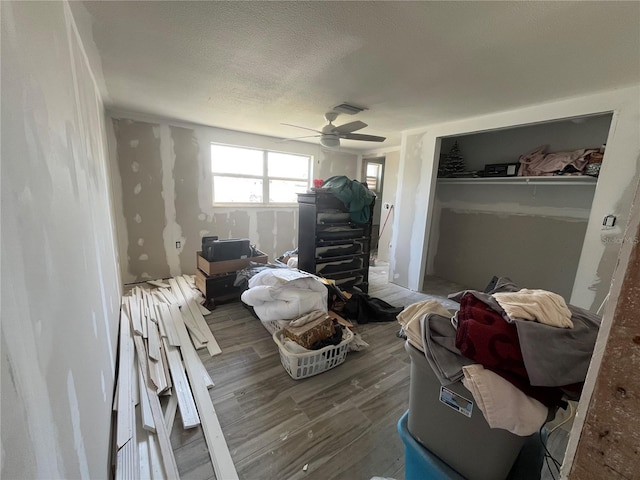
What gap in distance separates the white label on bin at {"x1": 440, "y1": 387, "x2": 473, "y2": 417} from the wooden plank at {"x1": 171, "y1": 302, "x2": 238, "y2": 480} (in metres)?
1.15

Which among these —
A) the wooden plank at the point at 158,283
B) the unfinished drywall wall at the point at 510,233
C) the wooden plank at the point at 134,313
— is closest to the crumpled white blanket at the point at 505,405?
the wooden plank at the point at 134,313

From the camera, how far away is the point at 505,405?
0.63 metres

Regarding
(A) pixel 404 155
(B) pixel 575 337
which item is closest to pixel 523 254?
(A) pixel 404 155

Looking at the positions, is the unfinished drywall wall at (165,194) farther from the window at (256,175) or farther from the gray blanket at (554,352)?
the gray blanket at (554,352)

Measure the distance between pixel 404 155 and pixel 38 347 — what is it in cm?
413

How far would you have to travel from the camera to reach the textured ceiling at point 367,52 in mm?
1353

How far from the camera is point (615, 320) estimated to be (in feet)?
1.31

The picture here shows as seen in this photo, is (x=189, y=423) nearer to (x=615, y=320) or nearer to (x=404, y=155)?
(x=615, y=320)

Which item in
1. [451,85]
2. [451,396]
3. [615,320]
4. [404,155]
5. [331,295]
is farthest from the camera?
[404,155]

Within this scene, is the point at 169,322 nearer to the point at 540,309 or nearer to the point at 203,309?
the point at 203,309

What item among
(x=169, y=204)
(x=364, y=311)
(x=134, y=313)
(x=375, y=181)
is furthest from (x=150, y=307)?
(x=375, y=181)

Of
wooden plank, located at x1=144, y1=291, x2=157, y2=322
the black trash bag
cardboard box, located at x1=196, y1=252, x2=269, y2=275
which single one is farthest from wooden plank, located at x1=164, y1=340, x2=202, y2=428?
the black trash bag

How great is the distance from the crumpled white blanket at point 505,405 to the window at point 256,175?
14.1 feet

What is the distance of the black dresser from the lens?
3.02 m
